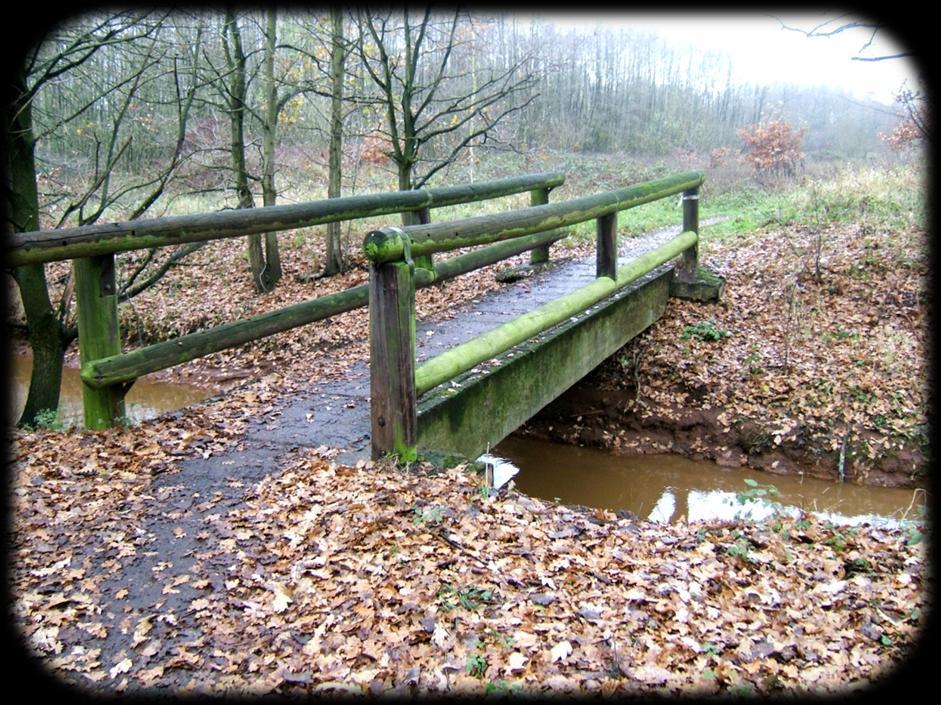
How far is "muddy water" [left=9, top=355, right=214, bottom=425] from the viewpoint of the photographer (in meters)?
9.98

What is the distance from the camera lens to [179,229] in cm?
482

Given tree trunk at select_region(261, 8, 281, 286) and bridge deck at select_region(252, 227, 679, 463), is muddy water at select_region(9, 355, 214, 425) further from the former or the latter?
bridge deck at select_region(252, 227, 679, 463)

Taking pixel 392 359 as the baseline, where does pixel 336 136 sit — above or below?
above

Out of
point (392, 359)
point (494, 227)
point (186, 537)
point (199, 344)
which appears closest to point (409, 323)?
point (392, 359)

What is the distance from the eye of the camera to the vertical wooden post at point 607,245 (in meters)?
6.97

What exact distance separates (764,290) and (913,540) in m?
6.54

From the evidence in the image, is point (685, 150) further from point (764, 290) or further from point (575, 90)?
point (764, 290)

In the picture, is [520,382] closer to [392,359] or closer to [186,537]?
[392,359]

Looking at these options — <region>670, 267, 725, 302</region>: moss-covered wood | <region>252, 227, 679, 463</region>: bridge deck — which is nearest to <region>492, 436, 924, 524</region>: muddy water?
<region>252, 227, 679, 463</region>: bridge deck

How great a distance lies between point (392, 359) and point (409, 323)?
0.76 feet

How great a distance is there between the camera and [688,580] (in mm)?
3473

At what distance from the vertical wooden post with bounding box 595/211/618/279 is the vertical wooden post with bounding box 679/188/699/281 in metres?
2.96

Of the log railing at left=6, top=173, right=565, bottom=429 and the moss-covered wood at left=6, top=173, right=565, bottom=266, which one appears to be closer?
the moss-covered wood at left=6, top=173, right=565, bottom=266

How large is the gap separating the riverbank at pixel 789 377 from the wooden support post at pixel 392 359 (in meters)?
4.83
